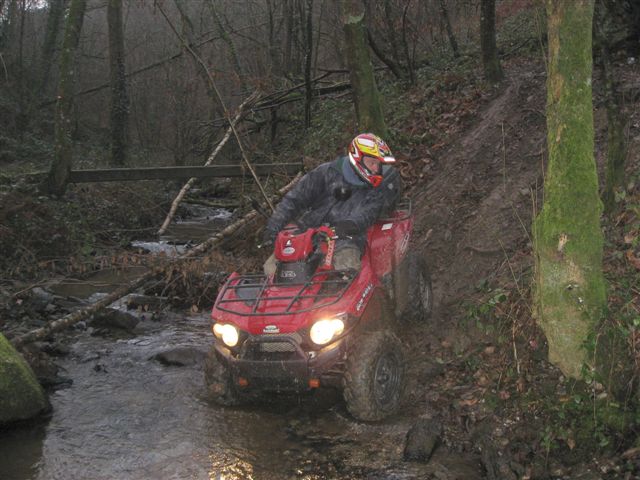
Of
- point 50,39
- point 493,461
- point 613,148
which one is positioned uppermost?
point 50,39

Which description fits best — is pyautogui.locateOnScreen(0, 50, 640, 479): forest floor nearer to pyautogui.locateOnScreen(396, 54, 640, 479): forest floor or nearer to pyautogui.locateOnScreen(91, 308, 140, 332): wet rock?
pyautogui.locateOnScreen(396, 54, 640, 479): forest floor

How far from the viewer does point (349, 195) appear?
612 cm

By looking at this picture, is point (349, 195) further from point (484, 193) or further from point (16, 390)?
point (16, 390)

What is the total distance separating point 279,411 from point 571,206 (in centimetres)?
294

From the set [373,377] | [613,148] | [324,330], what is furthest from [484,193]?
[324,330]

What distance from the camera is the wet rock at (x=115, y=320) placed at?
26.7 ft

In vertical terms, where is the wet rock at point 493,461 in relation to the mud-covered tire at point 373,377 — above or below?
below

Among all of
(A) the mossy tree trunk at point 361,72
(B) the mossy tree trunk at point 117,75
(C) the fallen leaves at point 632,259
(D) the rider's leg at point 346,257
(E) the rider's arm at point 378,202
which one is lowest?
(C) the fallen leaves at point 632,259

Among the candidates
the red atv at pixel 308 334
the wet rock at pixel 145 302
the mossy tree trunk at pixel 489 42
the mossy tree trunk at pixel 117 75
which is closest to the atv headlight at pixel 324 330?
the red atv at pixel 308 334

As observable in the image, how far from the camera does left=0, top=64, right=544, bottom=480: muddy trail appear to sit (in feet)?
15.0

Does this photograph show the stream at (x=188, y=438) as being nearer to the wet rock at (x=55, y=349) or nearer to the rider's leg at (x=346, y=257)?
the wet rock at (x=55, y=349)

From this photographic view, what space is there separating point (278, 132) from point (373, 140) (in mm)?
11999

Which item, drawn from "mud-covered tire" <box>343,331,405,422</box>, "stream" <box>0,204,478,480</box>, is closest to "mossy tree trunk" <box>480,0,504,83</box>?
"mud-covered tire" <box>343,331,405,422</box>

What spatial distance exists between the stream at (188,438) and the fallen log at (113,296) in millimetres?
589
